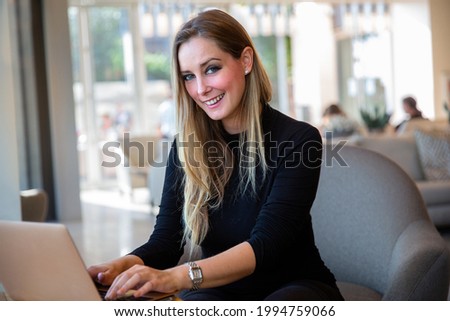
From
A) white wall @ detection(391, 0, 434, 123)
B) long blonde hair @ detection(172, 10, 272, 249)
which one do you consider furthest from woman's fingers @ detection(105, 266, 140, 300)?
white wall @ detection(391, 0, 434, 123)

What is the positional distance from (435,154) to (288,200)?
15.0ft

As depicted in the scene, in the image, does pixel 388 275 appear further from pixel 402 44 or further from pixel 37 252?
pixel 402 44

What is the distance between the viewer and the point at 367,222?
7.40 feet

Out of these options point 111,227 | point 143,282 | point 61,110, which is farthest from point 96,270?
point 61,110

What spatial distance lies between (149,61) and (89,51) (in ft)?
3.44

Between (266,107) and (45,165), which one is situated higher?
(266,107)

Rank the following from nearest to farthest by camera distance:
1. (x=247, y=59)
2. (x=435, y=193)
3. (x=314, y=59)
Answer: (x=247, y=59)
(x=435, y=193)
(x=314, y=59)

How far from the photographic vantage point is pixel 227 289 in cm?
178

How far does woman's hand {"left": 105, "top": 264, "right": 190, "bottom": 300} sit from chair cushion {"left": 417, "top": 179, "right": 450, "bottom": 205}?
4.50 meters

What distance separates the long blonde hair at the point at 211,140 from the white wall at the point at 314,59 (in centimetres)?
1245

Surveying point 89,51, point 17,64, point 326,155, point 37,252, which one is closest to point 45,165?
point 17,64

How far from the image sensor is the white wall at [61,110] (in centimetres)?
781

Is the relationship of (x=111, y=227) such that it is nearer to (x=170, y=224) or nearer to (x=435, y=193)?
(x=435, y=193)

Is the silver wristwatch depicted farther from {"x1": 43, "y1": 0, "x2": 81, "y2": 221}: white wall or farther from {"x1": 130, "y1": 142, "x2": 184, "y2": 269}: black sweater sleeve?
{"x1": 43, "y1": 0, "x2": 81, "y2": 221}: white wall
